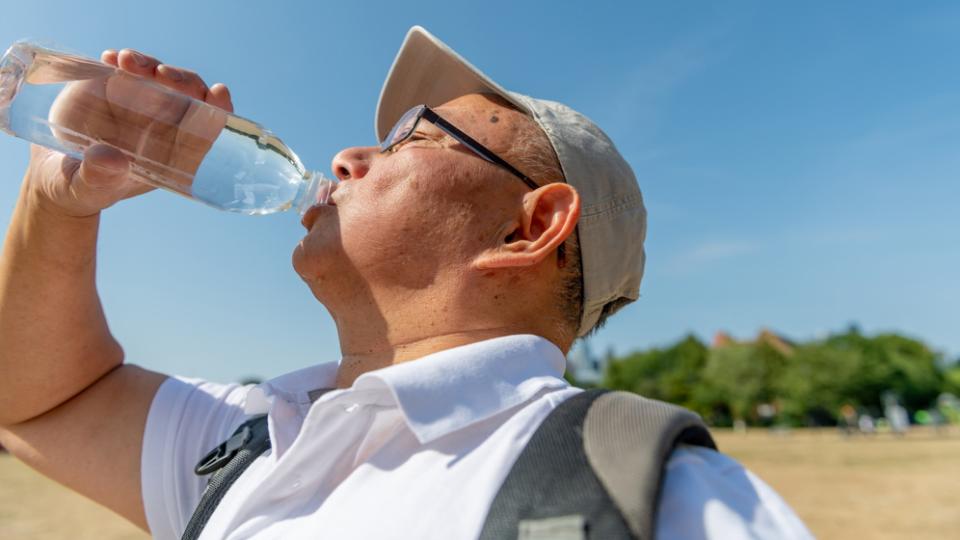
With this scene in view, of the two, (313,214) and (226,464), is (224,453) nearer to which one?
(226,464)

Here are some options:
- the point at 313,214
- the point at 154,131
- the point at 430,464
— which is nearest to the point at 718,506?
the point at 430,464

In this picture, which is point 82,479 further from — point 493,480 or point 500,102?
point 500,102

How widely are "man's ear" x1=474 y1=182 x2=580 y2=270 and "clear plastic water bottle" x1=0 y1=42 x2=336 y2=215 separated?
30.8 inches

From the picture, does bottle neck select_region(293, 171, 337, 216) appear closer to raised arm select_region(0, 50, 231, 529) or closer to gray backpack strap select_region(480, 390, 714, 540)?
raised arm select_region(0, 50, 231, 529)

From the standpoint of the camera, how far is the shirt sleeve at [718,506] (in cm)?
126

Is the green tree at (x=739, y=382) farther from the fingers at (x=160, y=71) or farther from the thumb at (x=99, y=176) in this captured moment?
the thumb at (x=99, y=176)

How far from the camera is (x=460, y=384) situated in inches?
69.3

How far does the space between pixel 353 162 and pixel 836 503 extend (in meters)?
14.2

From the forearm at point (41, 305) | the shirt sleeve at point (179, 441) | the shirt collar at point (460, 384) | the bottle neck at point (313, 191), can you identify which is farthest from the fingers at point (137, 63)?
the shirt collar at point (460, 384)

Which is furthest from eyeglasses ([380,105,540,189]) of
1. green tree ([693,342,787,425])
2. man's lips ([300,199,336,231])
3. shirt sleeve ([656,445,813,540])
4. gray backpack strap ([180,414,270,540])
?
green tree ([693,342,787,425])

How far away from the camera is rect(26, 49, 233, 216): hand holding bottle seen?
7.86ft

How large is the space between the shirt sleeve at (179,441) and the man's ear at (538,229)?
1224 mm

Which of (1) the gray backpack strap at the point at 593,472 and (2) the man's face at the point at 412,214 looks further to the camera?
(2) the man's face at the point at 412,214

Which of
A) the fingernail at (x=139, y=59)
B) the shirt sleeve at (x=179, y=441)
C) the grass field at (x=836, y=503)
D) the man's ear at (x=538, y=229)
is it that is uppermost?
the fingernail at (x=139, y=59)
